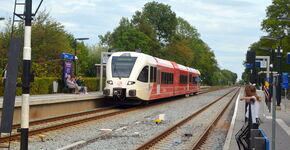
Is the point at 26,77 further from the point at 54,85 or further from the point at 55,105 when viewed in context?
the point at 54,85

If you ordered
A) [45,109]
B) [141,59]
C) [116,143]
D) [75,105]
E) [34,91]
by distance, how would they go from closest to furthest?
[116,143] → [45,109] → [75,105] → [141,59] → [34,91]

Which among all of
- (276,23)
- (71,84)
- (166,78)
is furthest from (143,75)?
(276,23)

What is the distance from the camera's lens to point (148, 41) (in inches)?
2803

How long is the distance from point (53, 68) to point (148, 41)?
30874 millimetres

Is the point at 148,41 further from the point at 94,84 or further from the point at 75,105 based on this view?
the point at 75,105

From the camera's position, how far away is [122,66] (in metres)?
23.0

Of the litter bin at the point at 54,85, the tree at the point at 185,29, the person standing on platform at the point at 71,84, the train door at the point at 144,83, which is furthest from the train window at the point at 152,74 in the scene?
the tree at the point at 185,29

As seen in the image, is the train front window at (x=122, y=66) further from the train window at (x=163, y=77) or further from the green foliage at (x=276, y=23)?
the green foliage at (x=276, y=23)

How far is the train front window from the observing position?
894 inches

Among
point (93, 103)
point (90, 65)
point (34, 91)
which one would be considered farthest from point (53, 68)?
Answer: point (90, 65)

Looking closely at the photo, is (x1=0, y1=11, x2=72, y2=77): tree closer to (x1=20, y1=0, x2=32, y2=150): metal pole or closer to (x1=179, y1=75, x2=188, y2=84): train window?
(x1=179, y1=75, x2=188, y2=84): train window

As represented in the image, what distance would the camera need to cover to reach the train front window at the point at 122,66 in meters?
22.7

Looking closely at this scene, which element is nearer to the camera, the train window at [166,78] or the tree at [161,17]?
the train window at [166,78]

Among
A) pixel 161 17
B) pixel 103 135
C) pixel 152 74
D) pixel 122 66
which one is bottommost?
pixel 103 135
